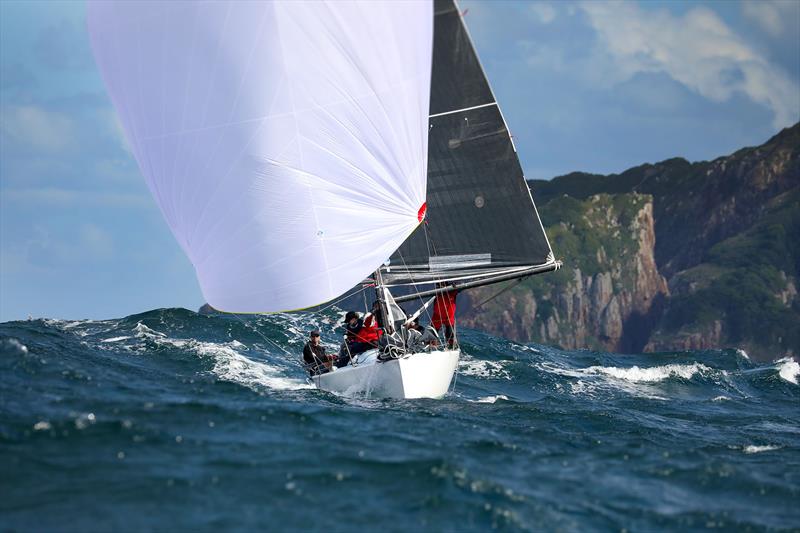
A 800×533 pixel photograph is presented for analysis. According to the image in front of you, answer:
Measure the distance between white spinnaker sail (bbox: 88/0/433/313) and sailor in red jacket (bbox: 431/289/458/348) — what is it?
3.86m

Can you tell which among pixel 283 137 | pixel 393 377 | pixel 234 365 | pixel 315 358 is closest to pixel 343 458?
pixel 393 377

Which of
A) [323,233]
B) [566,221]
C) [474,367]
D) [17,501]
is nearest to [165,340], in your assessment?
[474,367]

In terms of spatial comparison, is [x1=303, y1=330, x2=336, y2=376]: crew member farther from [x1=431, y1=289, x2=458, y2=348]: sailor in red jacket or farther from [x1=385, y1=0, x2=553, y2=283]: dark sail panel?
[x1=431, y1=289, x2=458, y2=348]: sailor in red jacket

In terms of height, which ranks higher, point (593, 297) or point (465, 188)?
point (593, 297)

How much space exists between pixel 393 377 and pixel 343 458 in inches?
270

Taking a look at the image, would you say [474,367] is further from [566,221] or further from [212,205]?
[566,221]

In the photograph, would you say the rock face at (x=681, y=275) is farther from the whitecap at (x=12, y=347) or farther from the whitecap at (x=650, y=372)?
the whitecap at (x=12, y=347)

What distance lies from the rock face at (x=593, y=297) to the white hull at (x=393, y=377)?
13331 cm

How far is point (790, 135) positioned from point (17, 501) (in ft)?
642

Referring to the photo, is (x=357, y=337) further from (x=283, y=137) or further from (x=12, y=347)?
(x=12, y=347)

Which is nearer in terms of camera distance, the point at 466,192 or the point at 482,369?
the point at 466,192

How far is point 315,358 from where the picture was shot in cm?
2316

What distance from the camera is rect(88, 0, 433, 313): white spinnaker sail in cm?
2016

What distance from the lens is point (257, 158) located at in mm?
20266
